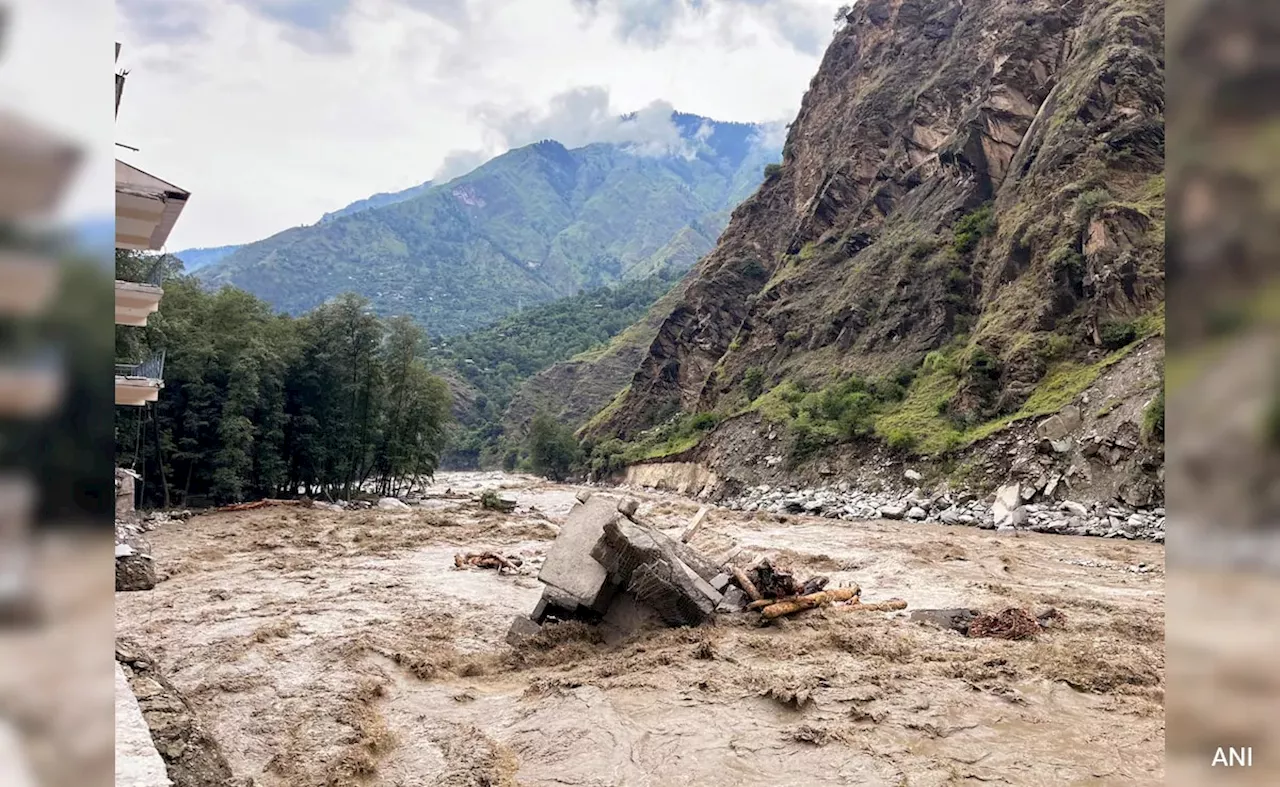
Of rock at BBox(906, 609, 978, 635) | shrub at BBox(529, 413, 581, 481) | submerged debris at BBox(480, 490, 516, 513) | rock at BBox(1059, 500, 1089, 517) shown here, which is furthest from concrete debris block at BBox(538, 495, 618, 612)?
shrub at BBox(529, 413, 581, 481)

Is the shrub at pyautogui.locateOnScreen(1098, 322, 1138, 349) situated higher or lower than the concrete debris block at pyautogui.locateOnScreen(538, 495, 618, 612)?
higher

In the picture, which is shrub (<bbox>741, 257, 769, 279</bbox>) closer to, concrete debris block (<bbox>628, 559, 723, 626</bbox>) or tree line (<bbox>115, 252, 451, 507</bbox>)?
tree line (<bbox>115, 252, 451, 507</bbox>)

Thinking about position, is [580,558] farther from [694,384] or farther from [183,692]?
[694,384]

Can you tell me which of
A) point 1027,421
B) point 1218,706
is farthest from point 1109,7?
point 1218,706

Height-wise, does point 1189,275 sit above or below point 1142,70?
below

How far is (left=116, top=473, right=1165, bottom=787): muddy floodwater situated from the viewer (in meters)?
5.95

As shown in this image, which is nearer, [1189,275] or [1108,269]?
[1189,275]

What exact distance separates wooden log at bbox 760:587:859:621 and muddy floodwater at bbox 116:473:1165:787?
19 cm

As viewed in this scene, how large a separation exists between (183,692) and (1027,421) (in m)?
27.4

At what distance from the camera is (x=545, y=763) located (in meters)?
6.11

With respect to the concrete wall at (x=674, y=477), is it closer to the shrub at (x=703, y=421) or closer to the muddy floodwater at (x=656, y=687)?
the shrub at (x=703, y=421)

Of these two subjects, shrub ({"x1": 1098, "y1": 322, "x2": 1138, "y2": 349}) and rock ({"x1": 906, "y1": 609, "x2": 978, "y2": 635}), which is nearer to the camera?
rock ({"x1": 906, "y1": 609, "x2": 978, "y2": 635})

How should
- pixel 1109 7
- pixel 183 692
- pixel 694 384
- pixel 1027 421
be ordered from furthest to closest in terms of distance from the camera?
pixel 694 384
pixel 1109 7
pixel 1027 421
pixel 183 692

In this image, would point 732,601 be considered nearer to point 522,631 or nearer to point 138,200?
point 522,631
